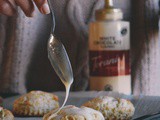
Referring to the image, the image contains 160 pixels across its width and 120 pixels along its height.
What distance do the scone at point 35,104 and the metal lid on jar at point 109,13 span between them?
0.74 ft

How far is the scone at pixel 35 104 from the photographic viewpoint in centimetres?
108

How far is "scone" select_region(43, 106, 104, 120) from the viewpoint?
918 millimetres

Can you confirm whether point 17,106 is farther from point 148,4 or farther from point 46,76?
point 148,4

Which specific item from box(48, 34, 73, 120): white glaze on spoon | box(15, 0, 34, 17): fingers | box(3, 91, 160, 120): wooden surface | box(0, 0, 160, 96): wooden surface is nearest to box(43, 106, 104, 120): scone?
box(48, 34, 73, 120): white glaze on spoon

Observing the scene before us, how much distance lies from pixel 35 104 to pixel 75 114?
0.61ft

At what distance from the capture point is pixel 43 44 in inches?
52.2

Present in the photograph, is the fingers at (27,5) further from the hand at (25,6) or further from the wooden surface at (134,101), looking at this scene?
the wooden surface at (134,101)

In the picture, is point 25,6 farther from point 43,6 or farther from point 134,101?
point 134,101

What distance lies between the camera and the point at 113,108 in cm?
104

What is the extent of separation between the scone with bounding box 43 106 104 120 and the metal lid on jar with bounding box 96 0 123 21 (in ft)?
1.06

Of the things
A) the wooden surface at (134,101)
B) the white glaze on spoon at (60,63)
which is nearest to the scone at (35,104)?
the wooden surface at (134,101)

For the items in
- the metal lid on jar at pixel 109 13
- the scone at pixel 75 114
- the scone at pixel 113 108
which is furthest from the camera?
the metal lid on jar at pixel 109 13

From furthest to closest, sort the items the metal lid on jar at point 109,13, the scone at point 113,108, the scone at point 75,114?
the metal lid on jar at point 109,13 → the scone at point 113,108 → the scone at point 75,114

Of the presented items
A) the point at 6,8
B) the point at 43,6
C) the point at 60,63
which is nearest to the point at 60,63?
the point at 60,63
